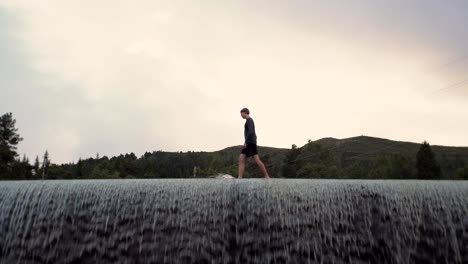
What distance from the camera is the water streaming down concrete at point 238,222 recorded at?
746 centimetres

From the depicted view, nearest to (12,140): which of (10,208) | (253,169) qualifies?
(253,169)

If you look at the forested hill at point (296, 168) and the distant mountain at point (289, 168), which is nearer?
the forested hill at point (296, 168)

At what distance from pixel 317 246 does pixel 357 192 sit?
1179 millimetres

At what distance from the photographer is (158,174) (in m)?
138

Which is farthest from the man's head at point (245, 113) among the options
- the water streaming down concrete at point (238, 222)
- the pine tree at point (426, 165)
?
the pine tree at point (426, 165)

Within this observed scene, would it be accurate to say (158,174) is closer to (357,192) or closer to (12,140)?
(12,140)

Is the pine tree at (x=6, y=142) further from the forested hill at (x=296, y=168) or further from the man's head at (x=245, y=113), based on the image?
the man's head at (x=245, y=113)

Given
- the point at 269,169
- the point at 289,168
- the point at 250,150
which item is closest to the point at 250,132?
the point at 250,150

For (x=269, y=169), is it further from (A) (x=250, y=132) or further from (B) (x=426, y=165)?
(A) (x=250, y=132)

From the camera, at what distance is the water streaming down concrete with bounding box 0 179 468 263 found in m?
7.46

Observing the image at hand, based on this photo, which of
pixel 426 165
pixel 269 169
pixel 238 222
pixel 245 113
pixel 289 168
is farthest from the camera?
pixel 269 169

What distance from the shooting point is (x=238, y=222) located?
7.76 meters

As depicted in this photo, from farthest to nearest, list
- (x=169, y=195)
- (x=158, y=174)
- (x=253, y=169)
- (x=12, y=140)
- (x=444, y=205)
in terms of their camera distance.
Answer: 1. (x=158, y=174)
2. (x=253, y=169)
3. (x=12, y=140)
4. (x=169, y=195)
5. (x=444, y=205)

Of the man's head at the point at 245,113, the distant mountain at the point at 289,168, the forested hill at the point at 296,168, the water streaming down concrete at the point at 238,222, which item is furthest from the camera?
the distant mountain at the point at 289,168
